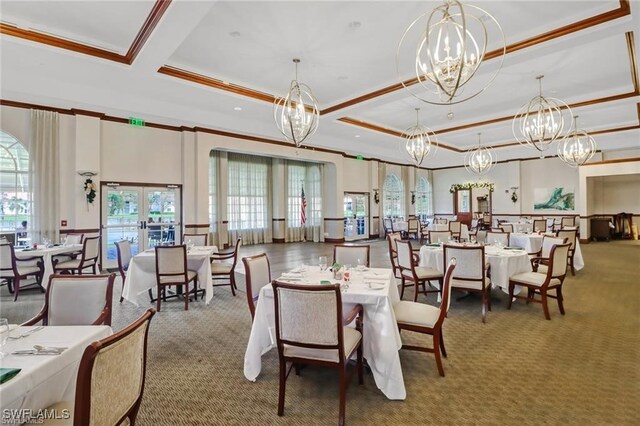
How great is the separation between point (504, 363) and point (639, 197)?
1563 cm

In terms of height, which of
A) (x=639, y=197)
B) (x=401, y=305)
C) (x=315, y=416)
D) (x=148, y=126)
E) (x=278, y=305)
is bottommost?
(x=315, y=416)

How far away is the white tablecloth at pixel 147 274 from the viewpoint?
16.8 ft

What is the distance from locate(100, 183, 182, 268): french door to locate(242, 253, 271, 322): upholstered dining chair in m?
6.38

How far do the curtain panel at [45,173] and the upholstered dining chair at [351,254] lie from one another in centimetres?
660

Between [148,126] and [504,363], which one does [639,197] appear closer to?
[504,363]

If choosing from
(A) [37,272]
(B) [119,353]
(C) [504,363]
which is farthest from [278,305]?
→ (A) [37,272]

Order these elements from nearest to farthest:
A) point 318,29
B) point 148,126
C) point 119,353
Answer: point 119,353 < point 318,29 < point 148,126

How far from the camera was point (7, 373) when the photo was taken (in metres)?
1.50

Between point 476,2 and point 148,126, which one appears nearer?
point 476,2

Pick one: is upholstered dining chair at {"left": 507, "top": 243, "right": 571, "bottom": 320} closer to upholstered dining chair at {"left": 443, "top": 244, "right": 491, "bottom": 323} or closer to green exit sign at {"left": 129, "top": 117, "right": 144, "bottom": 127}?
upholstered dining chair at {"left": 443, "top": 244, "right": 491, "bottom": 323}

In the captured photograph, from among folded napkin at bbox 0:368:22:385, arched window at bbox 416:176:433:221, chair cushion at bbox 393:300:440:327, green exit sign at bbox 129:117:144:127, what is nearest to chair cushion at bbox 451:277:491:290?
chair cushion at bbox 393:300:440:327

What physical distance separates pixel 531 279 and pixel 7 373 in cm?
529

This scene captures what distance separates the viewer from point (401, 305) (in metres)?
3.34

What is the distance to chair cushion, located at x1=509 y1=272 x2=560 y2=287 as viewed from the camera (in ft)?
14.8
